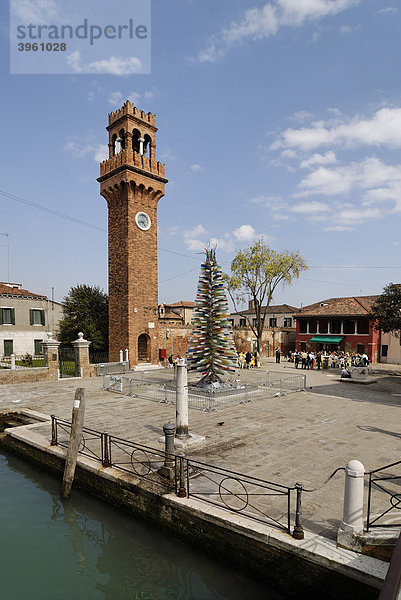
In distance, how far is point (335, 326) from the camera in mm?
39531

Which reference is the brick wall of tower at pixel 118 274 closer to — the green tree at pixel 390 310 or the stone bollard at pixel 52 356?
the stone bollard at pixel 52 356

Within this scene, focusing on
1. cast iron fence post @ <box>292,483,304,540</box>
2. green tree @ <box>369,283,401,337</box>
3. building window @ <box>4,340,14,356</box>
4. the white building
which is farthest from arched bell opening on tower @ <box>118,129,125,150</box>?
cast iron fence post @ <box>292,483,304,540</box>

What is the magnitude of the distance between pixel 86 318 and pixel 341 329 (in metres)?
26.3

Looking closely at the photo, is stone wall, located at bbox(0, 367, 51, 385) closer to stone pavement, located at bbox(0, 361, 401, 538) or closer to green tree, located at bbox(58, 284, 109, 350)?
stone pavement, located at bbox(0, 361, 401, 538)

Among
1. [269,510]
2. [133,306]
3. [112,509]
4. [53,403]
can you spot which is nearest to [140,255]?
[133,306]

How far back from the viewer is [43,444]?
382 inches

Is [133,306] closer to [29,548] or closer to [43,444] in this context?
[43,444]

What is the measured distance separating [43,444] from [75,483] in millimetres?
1753

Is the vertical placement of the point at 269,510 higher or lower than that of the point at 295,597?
higher

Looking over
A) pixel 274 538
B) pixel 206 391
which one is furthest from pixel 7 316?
pixel 274 538

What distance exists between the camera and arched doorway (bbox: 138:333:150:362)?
28.4 m

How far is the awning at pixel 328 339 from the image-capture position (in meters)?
Result: 38.5

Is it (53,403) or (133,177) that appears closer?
(53,403)

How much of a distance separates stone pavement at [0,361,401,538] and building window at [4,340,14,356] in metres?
13.8
